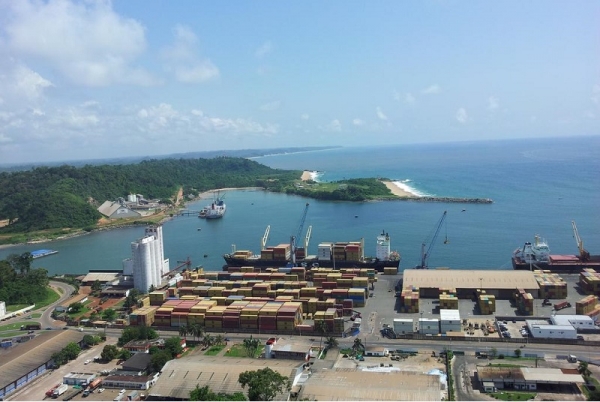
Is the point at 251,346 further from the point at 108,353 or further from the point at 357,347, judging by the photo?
the point at 108,353

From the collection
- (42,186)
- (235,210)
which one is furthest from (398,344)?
(42,186)

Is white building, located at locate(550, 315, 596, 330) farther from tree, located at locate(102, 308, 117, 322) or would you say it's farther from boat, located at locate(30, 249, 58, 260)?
boat, located at locate(30, 249, 58, 260)

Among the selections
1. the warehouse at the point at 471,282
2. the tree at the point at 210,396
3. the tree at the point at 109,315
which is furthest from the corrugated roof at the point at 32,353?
the warehouse at the point at 471,282

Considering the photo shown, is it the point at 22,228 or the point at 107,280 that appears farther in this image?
the point at 22,228

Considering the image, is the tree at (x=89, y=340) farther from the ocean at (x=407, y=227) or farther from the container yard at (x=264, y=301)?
the ocean at (x=407, y=227)

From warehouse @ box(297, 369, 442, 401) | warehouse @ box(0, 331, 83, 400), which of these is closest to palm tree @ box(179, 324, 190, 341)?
warehouse @ box(0, 331, 83, 400)

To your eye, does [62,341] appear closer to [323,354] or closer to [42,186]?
[323,354]

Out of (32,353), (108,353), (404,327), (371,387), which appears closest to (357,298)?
(404,327)
